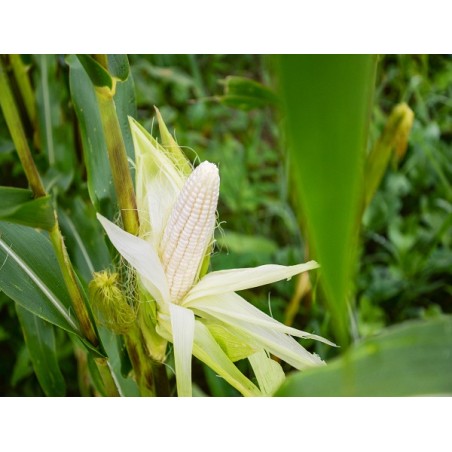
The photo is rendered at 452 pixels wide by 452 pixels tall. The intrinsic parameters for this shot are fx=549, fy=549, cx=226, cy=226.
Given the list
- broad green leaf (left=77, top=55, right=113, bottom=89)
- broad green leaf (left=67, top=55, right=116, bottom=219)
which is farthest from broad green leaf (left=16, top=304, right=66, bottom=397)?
broad green leaf (left=77, top=55, right=113, bottom=89)

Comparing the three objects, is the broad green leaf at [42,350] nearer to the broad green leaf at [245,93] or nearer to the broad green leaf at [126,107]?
the broad green leaf at [126,107]

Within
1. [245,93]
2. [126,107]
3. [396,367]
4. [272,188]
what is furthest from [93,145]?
[272,188]

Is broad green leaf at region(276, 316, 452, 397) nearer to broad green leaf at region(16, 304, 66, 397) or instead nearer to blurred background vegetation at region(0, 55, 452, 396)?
blurred background vegetation at region(0, 55, 452, 396)

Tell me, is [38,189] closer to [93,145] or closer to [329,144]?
[93,145]

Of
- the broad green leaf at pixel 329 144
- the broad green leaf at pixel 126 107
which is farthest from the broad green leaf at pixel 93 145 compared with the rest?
the broad green leaf at pixel 329 144
